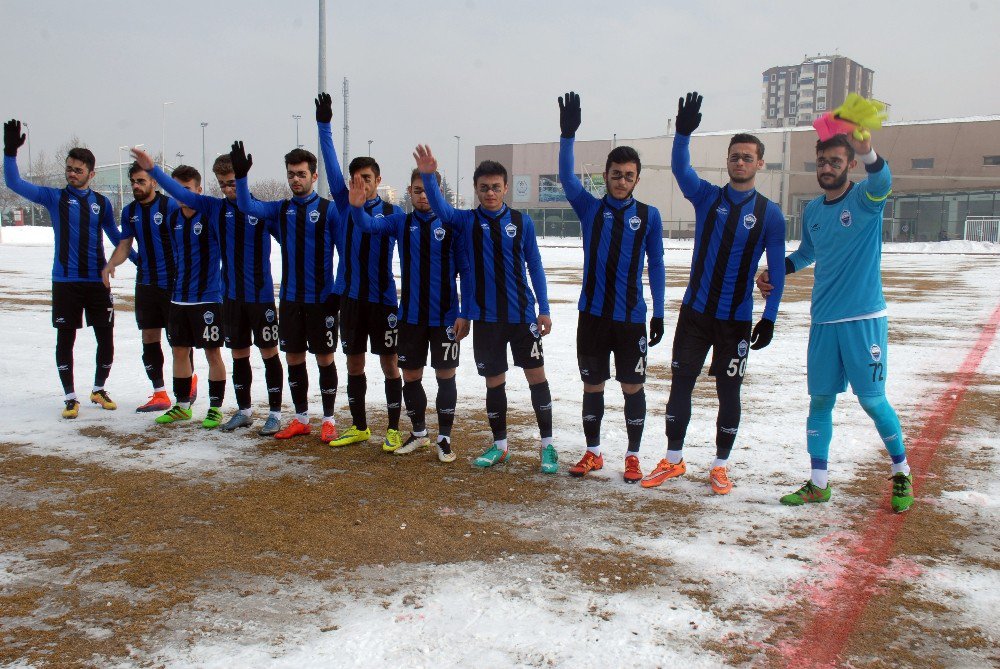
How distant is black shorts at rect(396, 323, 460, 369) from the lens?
5.44 metres

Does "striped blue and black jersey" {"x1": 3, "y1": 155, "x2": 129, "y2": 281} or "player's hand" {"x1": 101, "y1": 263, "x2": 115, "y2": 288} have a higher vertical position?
"striped blue and black jersey" {"x1": 3, "y1": 155, "x2": 129, "y2": 281}

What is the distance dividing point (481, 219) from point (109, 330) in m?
3.87

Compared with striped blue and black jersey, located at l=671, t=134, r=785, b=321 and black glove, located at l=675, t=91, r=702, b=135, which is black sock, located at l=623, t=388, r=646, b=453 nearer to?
striped blue and black jersey, located at l=671, t=134, r=785, b=321

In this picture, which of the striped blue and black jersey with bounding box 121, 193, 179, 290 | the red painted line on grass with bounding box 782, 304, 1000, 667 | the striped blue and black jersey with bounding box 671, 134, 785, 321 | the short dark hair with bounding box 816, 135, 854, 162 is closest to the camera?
the red painted line on grass with bounding box 782, 304, 1000, 667

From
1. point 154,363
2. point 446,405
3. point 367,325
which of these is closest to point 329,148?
point 367,325

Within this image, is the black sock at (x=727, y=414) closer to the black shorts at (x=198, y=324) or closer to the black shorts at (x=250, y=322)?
the black shorts at (x=250, y=322)

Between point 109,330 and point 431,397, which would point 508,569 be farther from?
point 109,330

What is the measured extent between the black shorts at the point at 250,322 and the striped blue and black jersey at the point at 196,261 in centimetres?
40

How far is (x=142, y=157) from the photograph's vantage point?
6.02 m

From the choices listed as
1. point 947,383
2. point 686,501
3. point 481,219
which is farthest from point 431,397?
point 947,383

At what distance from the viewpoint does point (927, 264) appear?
3059cm

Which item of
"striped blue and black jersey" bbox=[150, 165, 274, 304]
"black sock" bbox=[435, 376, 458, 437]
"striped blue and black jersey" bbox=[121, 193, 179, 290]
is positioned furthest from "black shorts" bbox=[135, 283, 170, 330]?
"black sock" bbox=[435, 376, 458, 437]

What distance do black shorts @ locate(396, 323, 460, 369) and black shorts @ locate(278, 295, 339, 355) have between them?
25.7 inches

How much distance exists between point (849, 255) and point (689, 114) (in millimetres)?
1266
